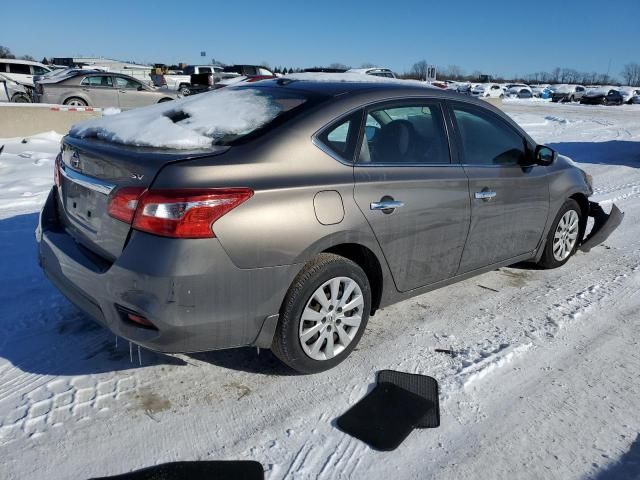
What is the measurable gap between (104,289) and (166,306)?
368mm

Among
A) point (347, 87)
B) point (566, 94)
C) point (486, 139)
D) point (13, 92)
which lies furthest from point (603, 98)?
point (347, 87)

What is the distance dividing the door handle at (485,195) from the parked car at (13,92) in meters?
18.7

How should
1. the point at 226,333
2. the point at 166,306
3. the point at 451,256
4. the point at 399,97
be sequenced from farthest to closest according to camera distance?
the point at 451,256 → the point at 399,97 → the point at 226,333 → the point at 166,306

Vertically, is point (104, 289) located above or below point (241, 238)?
below

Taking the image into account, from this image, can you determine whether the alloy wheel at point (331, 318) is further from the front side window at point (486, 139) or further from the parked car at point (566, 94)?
the parked car at point (566, 94)

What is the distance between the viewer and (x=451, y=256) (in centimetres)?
365

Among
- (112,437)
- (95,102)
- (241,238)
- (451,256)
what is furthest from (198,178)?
(95,102)

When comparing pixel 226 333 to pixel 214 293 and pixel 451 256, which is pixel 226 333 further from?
pixel 451 256

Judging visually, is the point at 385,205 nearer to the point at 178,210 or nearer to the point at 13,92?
the point at 178,210

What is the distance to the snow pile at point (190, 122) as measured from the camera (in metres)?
2.84

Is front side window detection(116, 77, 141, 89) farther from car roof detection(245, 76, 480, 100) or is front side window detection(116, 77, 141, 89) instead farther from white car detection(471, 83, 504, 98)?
white car detection(471, 83, 504, 98)

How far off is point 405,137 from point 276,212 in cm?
128

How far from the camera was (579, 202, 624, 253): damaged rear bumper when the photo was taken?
17.1 ft

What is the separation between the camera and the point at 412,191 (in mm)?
3285
